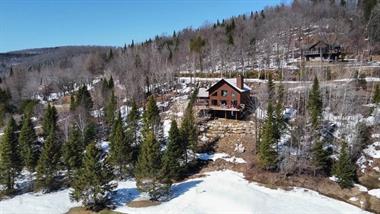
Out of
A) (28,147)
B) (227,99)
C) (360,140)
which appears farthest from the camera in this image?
(227,99)

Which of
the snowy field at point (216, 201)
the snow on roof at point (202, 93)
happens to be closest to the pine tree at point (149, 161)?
the snowy field at point (216, 201)

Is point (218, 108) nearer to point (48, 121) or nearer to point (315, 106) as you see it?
point (315, 106)

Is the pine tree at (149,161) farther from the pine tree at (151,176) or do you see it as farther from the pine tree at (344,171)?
the pine tree at (344,171)

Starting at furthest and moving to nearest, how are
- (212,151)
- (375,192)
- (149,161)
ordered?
(212,151) < (149,161) < (375,192)

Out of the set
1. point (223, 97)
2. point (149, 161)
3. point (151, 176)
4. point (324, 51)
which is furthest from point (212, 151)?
point (324, 51)

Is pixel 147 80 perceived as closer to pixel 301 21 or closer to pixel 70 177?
pixel 70 177

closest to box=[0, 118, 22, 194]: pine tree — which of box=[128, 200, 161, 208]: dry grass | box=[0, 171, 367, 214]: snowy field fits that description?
box=[0, 171, 367, 214]: snowy field

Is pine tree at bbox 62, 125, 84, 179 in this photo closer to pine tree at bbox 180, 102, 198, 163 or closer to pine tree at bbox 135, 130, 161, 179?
pine tree at bbox 135, 130, 161, 179
